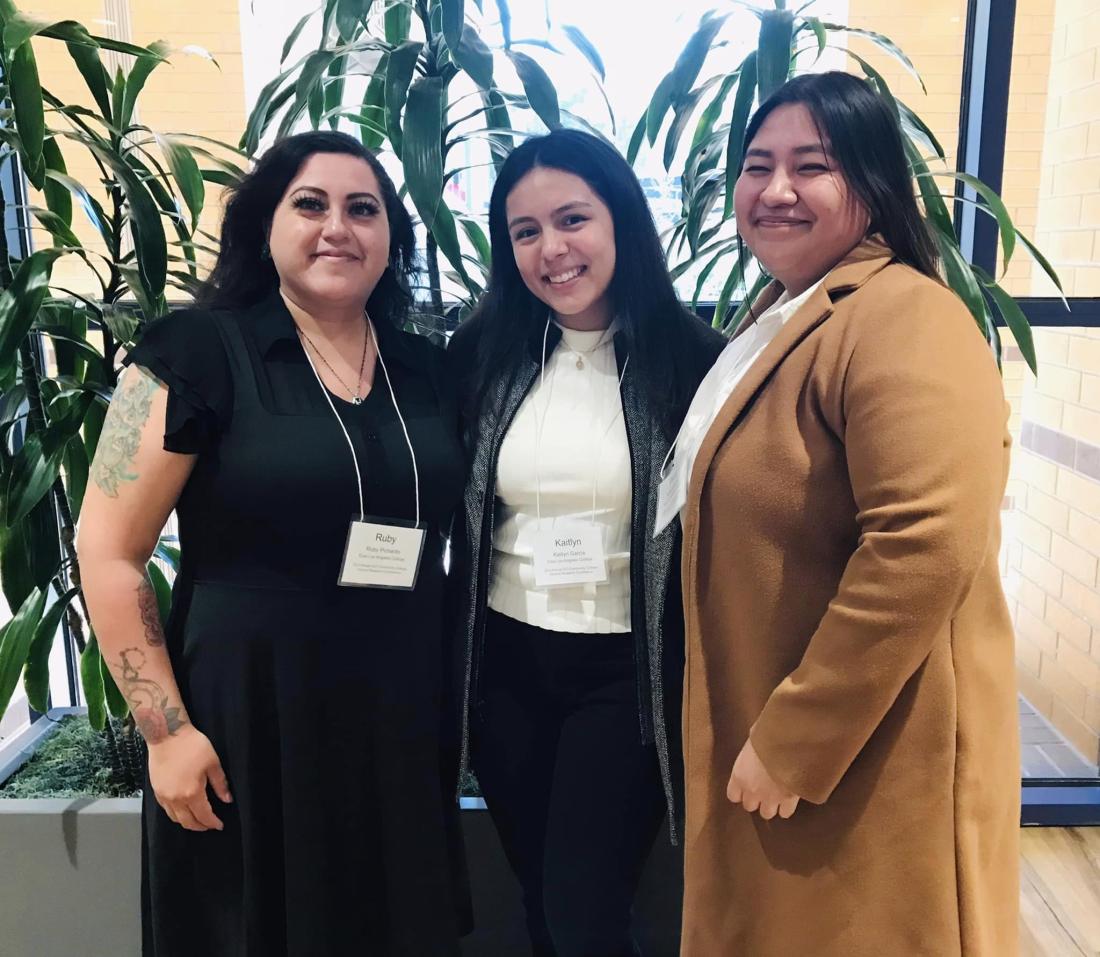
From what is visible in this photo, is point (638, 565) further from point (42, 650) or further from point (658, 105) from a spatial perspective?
point (42, 650)

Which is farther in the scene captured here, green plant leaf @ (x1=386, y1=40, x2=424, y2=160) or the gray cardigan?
green plant leaf @ (x1=386, y1=40, x2=424, y2=160)

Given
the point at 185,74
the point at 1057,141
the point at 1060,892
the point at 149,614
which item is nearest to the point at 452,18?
the point at 149,614

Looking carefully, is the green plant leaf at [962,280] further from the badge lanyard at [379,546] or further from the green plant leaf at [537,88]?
the badge lanyard at [379,546]

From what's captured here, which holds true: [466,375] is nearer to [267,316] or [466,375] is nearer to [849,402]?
[267,316]

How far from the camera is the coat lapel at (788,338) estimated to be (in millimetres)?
1011

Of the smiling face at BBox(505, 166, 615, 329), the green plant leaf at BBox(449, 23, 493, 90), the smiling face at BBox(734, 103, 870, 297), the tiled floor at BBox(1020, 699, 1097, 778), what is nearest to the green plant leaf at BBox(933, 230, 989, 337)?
the smiling face at BBox(734, 103, 870, 297)

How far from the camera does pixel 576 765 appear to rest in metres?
1.29

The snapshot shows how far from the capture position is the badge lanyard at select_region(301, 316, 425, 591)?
1.20 meters

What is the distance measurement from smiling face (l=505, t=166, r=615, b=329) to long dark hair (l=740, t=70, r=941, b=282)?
38 cm

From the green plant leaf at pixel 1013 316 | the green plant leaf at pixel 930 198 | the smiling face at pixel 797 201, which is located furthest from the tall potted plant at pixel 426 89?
the green plant leaf at pixel 1013 316

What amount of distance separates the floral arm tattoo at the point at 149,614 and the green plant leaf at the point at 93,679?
1.74ft

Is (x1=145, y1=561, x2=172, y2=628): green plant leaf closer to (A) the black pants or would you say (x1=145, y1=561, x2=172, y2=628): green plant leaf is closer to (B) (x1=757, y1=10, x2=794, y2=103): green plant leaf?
(A) the black pants

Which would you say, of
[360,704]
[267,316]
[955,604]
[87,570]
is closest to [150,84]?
[267,316]

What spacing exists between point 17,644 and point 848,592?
150 cm
